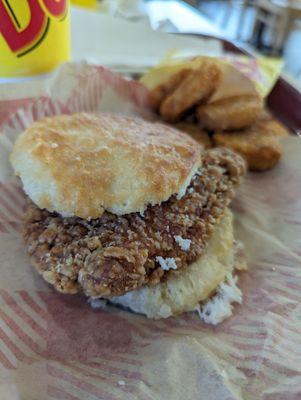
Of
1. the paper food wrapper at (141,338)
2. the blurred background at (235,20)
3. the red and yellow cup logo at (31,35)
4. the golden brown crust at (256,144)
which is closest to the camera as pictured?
the paper food wrapper at (141,338)

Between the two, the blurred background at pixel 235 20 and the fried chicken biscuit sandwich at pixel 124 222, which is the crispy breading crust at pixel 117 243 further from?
the blurred background at pixel 235 20

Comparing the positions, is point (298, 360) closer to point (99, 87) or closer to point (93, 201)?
point (93, 201)

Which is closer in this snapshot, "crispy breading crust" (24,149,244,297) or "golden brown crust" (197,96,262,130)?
"crispy breading crust" (24,149,244,297)

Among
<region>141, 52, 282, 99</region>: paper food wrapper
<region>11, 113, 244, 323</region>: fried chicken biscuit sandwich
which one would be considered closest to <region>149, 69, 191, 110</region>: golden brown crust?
<region>141, 52, 282, 99</region>: paper food wrapper

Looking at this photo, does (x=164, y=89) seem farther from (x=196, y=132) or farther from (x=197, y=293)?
(x=197, y=293)

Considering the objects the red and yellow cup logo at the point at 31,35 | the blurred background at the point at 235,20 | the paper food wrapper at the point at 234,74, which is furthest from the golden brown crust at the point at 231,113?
the red and yellow cup logo at the point at 31,35

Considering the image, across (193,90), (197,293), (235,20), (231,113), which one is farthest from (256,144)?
(235,20)

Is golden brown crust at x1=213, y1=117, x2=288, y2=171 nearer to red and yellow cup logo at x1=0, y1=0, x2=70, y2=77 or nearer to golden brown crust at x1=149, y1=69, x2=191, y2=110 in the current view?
golden brown crust at x1=149, y1=69, x2=191, y2=110
